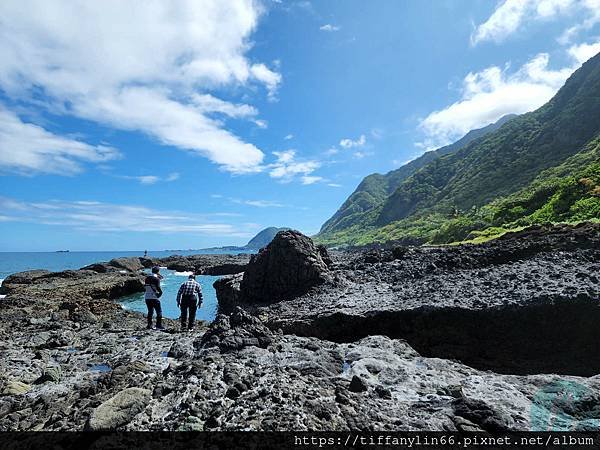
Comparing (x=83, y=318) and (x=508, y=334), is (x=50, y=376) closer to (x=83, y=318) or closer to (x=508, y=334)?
(x=83, y=318)

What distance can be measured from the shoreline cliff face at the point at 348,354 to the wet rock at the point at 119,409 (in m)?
0.03

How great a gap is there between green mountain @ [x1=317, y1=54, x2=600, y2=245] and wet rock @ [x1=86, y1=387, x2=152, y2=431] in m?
51.6

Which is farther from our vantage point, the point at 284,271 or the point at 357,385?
the point at 284,271

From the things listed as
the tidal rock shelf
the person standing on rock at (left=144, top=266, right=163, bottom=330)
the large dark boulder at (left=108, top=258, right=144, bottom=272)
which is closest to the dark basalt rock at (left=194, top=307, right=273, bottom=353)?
the person standing on rock at (left=144, top=266, right=163, bottom=330)

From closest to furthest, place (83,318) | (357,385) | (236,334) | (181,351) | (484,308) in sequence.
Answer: (357,385) < (236,334) < (181,351) < (484,308) < (83,318)

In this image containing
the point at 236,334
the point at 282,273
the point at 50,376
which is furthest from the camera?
the point at 282,273

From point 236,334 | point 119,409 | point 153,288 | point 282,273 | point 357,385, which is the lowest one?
point 357,385

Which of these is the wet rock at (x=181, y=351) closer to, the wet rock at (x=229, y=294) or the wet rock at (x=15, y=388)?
the wet rock at (x=15, y=388)

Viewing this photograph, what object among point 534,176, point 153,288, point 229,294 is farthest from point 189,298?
point 534,176

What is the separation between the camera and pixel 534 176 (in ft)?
359

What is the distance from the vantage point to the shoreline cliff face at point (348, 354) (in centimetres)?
766

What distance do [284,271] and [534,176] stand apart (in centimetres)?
11263

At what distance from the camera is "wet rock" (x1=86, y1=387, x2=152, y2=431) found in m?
6.77

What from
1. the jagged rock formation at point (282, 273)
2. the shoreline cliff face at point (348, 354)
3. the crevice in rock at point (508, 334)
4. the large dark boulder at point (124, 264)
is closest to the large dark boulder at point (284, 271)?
the jagged rock formation at point (282, 273)
